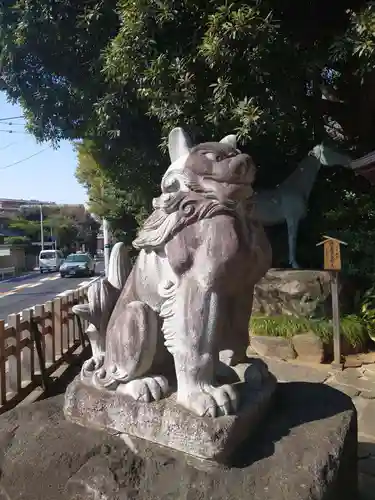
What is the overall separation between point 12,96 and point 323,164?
476 centimetres

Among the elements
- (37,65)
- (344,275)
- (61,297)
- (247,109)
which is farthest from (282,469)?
(37,65)

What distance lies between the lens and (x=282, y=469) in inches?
61.3

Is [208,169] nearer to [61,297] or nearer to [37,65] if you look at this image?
[61,297]

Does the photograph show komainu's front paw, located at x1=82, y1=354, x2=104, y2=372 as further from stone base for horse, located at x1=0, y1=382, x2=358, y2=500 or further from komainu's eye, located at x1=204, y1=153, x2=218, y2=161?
komainu's eye, located at x1=204, y1=153, x2=218, y2=161

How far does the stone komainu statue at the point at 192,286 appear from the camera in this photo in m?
1.63

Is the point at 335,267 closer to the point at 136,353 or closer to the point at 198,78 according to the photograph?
the point at 198,78

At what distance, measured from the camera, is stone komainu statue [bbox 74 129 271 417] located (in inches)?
64.0

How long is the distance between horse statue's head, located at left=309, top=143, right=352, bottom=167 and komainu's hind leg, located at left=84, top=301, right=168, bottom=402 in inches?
202

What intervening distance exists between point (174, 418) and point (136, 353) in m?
0.30

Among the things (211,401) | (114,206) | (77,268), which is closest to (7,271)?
(77,268)

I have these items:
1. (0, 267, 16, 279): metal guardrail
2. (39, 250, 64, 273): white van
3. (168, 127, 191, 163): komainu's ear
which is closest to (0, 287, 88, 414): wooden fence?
(168, 127, 191, 163): komainu's ear

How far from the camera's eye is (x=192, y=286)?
5.41ft

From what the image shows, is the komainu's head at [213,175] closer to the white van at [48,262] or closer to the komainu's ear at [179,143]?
the komainu's ear at [179,143]

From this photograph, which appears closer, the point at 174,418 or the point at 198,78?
the point at 174,418
